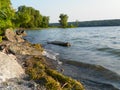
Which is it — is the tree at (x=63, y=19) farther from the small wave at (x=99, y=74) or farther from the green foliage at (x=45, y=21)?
the small wave at (x=99, y=74)

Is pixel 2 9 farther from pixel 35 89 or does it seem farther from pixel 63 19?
pixel 63 19

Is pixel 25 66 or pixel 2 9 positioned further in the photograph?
pixel 2 9

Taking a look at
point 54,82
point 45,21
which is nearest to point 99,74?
point 54,82

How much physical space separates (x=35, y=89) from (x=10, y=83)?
44.8 inches

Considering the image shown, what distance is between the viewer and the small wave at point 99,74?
603 inches

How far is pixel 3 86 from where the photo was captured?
10789mm

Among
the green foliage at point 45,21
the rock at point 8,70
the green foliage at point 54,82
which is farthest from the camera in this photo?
the green foliage at point 45,21

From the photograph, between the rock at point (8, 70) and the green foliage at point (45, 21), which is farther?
the green foliage at point (45, 21)

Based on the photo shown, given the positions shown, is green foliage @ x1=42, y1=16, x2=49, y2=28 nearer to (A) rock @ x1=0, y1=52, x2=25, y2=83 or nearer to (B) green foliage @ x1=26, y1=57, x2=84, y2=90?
(B) green foliage @ x1=26, y1=57, x2=84, y2=90

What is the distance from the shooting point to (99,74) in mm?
17609

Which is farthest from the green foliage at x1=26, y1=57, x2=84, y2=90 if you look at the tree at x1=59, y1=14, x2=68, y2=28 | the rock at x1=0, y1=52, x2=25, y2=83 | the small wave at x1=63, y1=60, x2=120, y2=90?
the tree at x1=59, y1=14, x2=68, y2=28

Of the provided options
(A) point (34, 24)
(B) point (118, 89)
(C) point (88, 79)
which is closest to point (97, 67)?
(C) point (88, 79)

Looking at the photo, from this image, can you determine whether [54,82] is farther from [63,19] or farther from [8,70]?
[63,19]

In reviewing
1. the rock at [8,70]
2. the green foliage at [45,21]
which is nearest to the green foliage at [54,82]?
the rock at [8,70]
